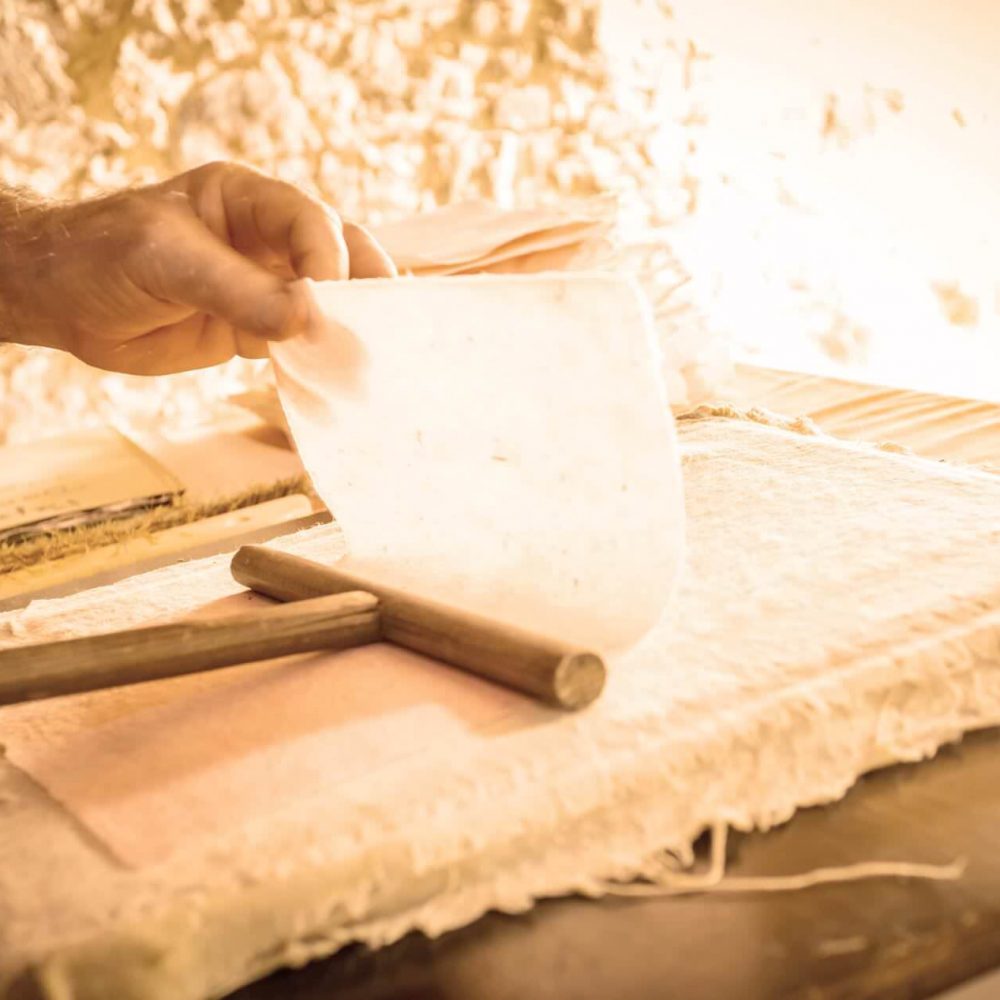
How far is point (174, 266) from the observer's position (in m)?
0.88

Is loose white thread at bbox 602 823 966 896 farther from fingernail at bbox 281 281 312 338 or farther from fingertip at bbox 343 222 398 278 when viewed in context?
fingertip at bbox 343 222 398 278

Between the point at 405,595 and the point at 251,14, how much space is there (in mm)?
1595

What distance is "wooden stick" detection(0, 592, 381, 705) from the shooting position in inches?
23.0

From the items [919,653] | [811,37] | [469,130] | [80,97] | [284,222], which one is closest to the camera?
[919,653]

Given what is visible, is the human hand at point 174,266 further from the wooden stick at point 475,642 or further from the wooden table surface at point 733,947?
the wooden table surface at point 733,947

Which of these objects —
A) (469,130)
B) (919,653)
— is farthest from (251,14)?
(919,653)

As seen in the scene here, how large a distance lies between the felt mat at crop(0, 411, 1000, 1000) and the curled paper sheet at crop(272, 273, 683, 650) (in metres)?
0.06

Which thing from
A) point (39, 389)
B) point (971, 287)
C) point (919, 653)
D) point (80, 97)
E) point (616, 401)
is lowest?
point (971, 287)

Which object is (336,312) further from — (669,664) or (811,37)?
(811,37)

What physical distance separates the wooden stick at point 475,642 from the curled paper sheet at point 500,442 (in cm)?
5

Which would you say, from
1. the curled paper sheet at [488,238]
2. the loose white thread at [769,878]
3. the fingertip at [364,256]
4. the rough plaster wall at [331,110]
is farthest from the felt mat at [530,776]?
the rough plaster wall at [331,110]

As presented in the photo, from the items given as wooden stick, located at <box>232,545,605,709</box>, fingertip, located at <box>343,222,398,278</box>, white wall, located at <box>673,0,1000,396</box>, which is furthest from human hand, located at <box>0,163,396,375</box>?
white wall, located at <box>673,0,1000,396</box>

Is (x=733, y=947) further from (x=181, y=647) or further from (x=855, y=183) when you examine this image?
(x=855, y=183)

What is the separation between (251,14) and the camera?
1971mm
